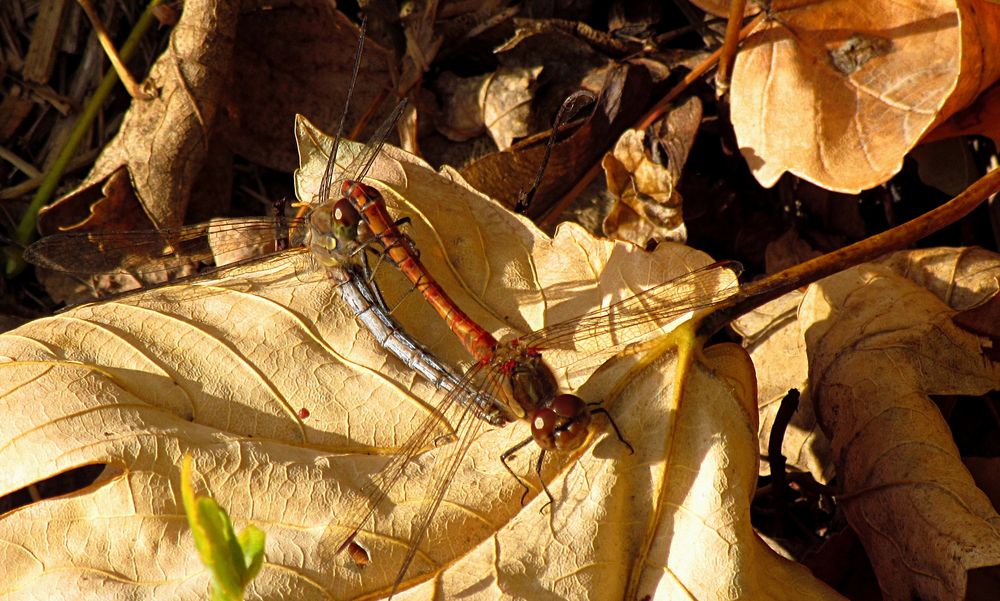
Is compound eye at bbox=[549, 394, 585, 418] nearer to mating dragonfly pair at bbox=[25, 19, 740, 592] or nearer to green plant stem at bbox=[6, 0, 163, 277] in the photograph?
mating dragonfly pair at bbox=[25, 19, 740, 592]

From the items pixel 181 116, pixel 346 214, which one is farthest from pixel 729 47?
pixel 181 116

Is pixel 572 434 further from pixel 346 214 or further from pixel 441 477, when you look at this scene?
pixel 346 214

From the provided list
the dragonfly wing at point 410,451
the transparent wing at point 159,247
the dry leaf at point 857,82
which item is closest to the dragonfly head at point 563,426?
the dragonfly wing at point 410,451

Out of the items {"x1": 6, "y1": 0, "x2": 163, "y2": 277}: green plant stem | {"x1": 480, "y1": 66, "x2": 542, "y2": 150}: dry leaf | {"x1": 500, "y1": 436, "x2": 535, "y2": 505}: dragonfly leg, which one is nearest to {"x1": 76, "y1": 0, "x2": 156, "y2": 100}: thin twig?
{"x1": 6, "y1": 0, "x2": 163, "y2": 277}: green plant stem

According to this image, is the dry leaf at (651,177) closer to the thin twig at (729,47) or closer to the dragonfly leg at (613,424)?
the thin twig at (729,47)

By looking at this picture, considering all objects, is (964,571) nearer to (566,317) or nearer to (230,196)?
(566,317)

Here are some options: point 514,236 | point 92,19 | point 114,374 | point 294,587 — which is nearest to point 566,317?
point 514,236

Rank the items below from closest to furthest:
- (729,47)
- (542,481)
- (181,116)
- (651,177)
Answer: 1. (542,481)
2. (729,47)
3. (651,177)
4. (181,116)
